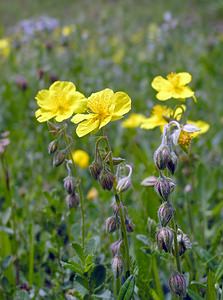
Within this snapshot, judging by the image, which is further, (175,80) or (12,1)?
(12,1)

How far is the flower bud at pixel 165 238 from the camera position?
4.50ft

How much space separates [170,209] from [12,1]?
45.1ft

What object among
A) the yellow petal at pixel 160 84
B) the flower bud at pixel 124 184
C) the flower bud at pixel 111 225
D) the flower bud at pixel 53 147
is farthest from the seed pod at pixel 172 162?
the yellow petal at pixel 160 84

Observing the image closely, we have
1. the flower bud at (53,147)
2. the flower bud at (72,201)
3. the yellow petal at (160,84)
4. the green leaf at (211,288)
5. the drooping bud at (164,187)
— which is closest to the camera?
the drooping bud at (164,187)

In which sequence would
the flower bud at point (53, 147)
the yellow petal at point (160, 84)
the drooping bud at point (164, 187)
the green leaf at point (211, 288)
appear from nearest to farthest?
the drooping bud at point (164, 187) → the green leaf at point (211, 288) → the flower bud at point (53, 147) → the yellow petal at point (160, 84)

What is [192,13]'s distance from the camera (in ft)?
34.9

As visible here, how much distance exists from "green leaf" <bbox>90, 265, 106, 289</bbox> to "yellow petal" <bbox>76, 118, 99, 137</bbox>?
43 cm

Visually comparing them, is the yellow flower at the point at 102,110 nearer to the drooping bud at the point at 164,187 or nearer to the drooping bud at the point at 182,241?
the drooping bud at the point at 164,187

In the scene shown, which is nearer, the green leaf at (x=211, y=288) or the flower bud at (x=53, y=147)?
the green leaf at (x=211, y=288)

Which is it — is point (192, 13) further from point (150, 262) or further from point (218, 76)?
point (150, 262)

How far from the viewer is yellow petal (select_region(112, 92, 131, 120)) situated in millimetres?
1436

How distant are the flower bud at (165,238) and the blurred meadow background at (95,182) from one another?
0.17 metres

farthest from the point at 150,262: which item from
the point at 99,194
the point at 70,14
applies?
the point at 70,14

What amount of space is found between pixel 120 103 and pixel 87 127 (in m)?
0.10
